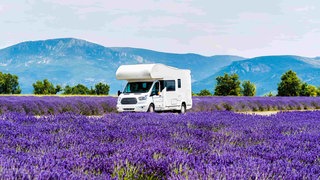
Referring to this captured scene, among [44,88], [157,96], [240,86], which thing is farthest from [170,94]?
[44,88]

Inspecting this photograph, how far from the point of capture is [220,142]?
6.19m

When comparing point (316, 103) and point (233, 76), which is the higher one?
point (233, 76)

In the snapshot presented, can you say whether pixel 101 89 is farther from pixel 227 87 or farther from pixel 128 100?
pixel 128 100

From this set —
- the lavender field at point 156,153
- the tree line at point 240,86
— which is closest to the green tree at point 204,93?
the tree line at point 240,86

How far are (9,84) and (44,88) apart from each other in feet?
25.5

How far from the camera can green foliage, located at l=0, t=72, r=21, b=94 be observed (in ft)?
205

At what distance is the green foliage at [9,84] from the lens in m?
62.6

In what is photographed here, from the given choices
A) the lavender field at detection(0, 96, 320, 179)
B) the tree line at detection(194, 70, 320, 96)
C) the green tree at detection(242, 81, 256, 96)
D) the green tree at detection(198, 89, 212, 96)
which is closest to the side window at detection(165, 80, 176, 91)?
the lavender field at detection(0, 96, 320, 179)

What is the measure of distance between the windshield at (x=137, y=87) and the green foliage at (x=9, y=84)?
45931mm

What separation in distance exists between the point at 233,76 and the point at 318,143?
4861 centimetres

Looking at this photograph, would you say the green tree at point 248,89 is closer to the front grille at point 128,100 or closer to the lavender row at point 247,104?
the lavender row at point 247,104

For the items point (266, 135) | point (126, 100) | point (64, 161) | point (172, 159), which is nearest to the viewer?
point (64, 161)

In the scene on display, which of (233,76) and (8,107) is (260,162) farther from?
(233,76)

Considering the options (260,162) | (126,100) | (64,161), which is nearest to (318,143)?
(260,162)
